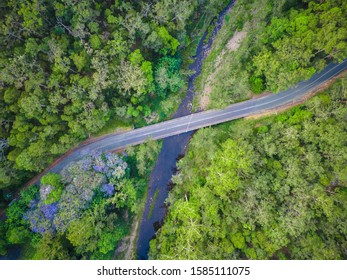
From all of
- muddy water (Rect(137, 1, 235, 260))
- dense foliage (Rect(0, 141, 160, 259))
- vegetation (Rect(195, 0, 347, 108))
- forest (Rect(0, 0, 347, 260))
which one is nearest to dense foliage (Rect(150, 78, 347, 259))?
forest (Rect(0, 0, 347, 260))

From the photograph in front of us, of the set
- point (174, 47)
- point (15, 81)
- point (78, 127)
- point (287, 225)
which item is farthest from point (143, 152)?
point (287, 225)

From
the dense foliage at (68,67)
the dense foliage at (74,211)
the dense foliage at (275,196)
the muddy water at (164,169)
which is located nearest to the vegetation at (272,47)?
the muddy water at (164,169)

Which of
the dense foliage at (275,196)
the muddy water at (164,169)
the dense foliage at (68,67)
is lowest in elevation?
the dense foliage at (275,196)

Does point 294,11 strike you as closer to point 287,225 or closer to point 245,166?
point 245,166

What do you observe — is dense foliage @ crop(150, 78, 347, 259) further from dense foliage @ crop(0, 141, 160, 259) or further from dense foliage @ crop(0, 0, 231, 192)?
dense foliage @ crop(0, 0, 231, 192)

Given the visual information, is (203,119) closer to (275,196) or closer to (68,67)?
(275,196)

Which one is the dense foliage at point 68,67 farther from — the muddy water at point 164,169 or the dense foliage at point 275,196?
the dense foliage at point 275,196
